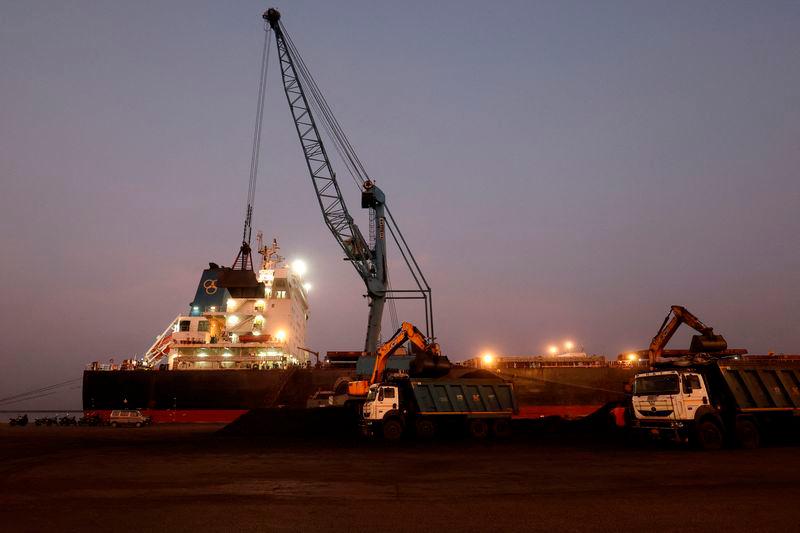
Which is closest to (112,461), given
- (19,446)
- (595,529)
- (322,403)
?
(19,446)

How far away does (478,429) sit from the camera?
75.3 ft

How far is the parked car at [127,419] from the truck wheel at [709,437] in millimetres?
35696

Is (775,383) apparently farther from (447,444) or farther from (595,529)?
(595,529)

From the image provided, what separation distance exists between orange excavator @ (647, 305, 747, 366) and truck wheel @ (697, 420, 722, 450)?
3314mm

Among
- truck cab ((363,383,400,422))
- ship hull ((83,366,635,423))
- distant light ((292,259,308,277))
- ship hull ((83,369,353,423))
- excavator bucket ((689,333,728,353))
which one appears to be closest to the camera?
excavator bucket ((689,333,728,353))

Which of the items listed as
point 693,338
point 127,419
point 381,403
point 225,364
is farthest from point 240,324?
point 693,338

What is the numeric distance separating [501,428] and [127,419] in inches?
1123

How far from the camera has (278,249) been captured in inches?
2221

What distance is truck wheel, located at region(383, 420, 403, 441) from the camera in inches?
858

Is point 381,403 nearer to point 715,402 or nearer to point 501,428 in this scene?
point 501,428

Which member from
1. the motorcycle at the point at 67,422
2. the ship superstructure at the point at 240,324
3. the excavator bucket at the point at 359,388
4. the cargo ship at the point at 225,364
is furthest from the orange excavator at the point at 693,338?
the motorcycle at the point at 67,422

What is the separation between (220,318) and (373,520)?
150ft

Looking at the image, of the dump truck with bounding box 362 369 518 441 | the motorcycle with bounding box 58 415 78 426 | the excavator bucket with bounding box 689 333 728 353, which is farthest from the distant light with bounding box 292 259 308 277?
the excavator bucket with bounding box 689 333 728 353

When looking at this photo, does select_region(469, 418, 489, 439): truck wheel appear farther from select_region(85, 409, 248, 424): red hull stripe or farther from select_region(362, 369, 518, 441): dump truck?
select_region(85, 409, 248, 424): red hull stripe
